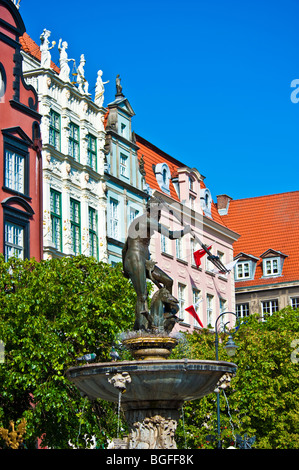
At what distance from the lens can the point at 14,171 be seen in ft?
115

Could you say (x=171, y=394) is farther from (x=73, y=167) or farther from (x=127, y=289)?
(x=73, y=167)

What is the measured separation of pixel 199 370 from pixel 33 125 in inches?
875

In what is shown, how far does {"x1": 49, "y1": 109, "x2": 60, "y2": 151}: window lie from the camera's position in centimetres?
3844

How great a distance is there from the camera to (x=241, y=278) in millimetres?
59531

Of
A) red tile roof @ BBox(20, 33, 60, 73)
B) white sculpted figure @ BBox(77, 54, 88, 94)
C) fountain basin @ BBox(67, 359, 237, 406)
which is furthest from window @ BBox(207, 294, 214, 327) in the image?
fountain basin @ BBox(67, 359, 237, 406)

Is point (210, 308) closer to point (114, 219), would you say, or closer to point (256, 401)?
point (114, 219)

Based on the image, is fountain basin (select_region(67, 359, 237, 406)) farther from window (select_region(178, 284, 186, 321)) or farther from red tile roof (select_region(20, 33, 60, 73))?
window (select_region(178, 284, 186, 321))

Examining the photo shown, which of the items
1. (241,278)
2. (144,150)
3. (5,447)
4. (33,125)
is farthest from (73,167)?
(241,278)

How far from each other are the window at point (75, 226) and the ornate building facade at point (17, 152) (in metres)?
2.63

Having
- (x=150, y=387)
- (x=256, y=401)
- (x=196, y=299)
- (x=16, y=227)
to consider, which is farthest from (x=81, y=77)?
(x=150, y=387)

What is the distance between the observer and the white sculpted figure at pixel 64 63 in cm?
4020

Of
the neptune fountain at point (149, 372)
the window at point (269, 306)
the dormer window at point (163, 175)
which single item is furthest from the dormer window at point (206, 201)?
the neptune fountain at point (149, 372)

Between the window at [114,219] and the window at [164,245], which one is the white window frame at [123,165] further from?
the window at [164,245]

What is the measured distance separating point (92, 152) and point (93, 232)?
403 centimetres
